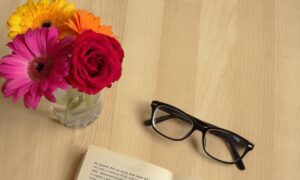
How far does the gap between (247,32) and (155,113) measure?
26 centimetres

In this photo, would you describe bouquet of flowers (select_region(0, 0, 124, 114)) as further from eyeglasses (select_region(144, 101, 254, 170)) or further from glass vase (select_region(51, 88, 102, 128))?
eyeglasses (select_region(144, 101, 254, 170))

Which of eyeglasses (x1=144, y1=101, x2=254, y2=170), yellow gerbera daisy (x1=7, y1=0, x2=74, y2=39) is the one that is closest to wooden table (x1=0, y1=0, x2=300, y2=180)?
eyeglasses (x1=144, y1=101, x2=254, y2=170)

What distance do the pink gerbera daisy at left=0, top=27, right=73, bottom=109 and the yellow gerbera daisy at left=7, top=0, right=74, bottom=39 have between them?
0.17 ft

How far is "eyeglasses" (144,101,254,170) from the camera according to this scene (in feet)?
2.01

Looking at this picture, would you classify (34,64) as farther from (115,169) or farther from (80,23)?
(115,169)

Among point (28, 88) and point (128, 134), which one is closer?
point (28, 88)

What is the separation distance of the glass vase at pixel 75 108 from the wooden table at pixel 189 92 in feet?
0.05

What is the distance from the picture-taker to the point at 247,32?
0.71 m

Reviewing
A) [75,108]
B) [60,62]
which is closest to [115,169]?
[75,108]

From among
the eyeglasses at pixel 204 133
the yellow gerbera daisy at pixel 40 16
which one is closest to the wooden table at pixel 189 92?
the eyeglasses at pixel 204 133

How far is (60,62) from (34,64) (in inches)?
2.0

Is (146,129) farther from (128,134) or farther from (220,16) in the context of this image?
(220,16)

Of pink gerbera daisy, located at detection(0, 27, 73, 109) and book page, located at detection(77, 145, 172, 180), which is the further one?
book page, located at detection(77, 145, 172, 180)

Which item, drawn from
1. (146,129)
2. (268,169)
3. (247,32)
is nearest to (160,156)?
(146,129)
